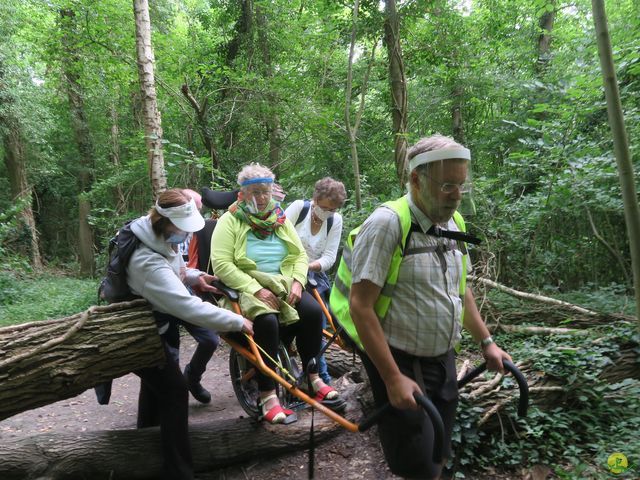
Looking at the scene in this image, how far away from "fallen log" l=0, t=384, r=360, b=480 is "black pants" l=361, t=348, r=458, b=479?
5.09ft

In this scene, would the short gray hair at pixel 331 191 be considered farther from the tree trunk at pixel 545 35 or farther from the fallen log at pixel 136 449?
the tree trunk at pixel 545 35

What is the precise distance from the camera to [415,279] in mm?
1870

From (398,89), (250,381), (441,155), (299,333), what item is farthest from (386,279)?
(398,89)

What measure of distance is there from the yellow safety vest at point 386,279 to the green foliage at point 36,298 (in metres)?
7.74

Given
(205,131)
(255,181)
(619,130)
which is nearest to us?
(619,130)

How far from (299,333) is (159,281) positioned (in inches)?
51.0

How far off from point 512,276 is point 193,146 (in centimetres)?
820

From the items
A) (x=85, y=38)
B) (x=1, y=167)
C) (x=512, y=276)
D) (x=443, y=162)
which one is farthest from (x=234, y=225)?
(x=1, y=167)

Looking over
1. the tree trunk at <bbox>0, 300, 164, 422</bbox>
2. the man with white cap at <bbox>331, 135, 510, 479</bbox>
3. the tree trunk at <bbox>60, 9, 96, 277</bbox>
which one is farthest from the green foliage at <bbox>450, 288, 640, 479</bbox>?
the tree trunk at <bbox>60, 9, 96, 277</bbox>

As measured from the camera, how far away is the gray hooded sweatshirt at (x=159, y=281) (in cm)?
271

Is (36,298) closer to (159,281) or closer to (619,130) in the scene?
(159,281)

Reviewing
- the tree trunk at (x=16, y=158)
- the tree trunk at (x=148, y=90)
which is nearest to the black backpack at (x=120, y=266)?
the tree trunk at (x=148, y=90)

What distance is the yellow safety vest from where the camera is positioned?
5.98 feet

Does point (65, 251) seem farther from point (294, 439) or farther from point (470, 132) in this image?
point (294, 439)
